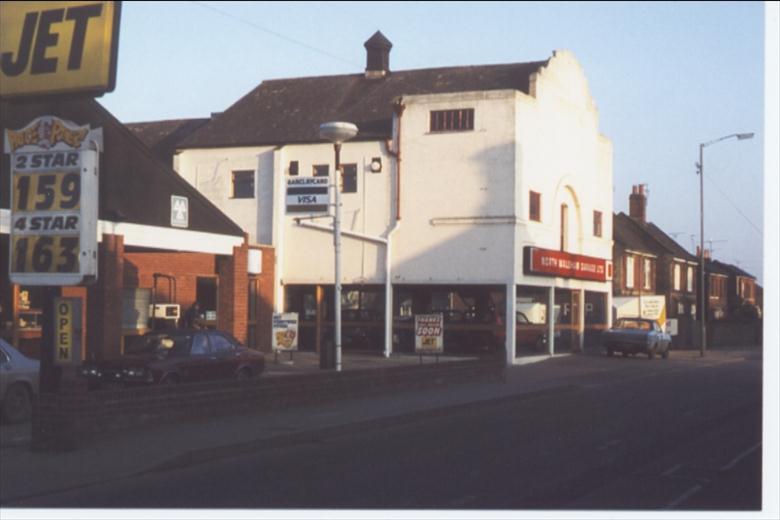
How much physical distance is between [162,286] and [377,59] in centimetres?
1429

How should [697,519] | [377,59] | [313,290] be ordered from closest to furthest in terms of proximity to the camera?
1. [697,519]
2. [313,290]
3. [377,59]

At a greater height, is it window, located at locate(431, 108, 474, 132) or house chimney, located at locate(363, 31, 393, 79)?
house chimney, located at locate(363, 31, 393, 79)

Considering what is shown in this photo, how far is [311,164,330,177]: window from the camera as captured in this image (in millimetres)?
39306

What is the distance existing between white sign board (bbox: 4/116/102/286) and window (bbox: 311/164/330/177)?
2454 cm

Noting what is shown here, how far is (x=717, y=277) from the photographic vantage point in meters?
81.1

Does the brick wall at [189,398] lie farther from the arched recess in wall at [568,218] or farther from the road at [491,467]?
the arched recess in wall at [568,218]

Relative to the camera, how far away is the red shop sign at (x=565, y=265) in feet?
123

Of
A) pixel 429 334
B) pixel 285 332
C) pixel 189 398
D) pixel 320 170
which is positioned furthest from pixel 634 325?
pixel 189 398

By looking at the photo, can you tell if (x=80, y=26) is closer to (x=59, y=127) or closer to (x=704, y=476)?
(x=59, y=127)

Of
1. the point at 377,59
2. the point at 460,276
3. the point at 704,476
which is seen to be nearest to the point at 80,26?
the point at 704,476

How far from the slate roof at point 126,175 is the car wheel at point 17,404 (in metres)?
7.22

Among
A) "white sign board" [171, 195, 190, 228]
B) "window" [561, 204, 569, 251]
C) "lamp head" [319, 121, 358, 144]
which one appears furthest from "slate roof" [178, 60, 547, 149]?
"lamp head" [319, 121, 358, 144]

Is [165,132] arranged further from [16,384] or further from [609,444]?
[609,444]

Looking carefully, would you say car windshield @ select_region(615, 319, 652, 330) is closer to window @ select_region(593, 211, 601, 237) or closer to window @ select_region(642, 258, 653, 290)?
window @ select_region(593, 211, 601, 237)
